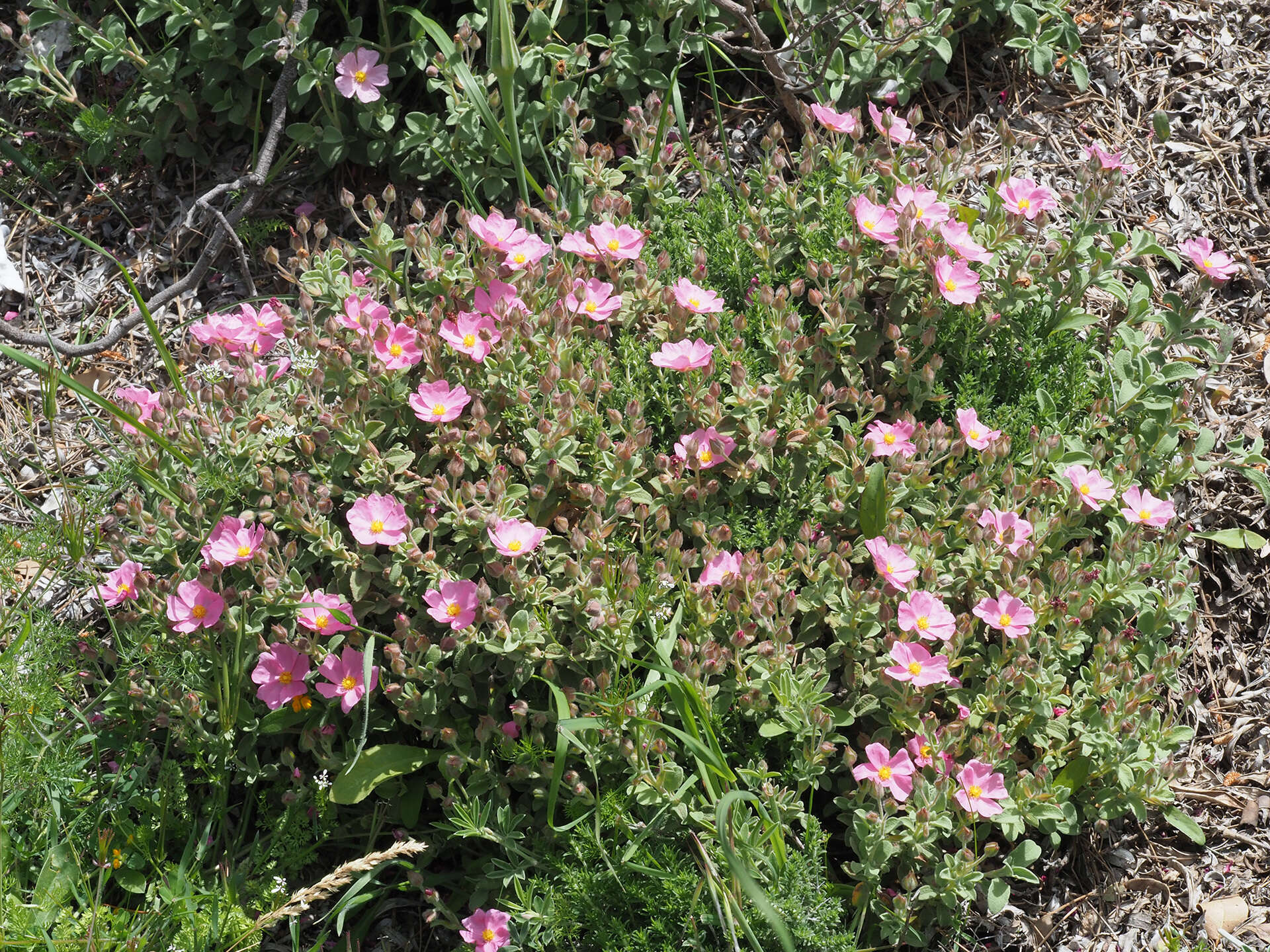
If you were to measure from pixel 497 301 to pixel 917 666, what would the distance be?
4.69 feet

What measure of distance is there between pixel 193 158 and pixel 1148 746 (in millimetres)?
3781

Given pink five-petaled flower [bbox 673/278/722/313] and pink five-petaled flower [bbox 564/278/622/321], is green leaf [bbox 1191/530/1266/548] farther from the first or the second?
pink five-petaled flower [bbox 564/278/622/321]

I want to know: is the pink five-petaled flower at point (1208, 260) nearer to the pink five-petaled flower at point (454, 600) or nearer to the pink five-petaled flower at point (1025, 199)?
the pink five-petaled flower at point (1025, 199)

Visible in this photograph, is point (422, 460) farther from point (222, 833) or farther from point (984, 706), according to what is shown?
point (984, 706)

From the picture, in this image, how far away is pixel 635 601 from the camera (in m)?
2.62

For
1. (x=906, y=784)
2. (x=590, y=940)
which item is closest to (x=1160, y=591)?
(x=906, y=784)

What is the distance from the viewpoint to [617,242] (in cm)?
317

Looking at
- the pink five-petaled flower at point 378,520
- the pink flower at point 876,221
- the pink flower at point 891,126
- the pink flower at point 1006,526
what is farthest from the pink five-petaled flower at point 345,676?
the pink flower at point 891,126

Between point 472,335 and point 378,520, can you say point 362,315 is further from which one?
point 378,520

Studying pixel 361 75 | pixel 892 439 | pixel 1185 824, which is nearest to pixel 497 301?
pixel 892 439

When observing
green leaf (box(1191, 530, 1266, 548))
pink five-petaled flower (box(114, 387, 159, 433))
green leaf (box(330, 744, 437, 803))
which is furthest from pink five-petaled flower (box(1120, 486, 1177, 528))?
pink five-petaled flower (box(114, 387, 159, 433))

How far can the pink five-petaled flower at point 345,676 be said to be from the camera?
2605mm

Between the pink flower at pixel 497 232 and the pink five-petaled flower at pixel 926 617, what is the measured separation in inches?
57.5

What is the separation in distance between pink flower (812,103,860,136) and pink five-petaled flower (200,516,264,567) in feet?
→ 6.55
